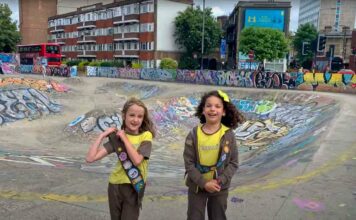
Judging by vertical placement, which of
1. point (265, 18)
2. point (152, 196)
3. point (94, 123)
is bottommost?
point (94, 123)

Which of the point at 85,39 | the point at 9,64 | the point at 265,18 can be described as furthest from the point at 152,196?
the point at 85,39

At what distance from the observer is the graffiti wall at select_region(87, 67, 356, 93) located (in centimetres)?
2598

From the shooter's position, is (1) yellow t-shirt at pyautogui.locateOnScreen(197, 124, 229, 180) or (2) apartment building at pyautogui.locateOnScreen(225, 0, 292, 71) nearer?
(1) yellow t-shirt at pyautogui.locateOnScreen(197, 124, 229, 180)

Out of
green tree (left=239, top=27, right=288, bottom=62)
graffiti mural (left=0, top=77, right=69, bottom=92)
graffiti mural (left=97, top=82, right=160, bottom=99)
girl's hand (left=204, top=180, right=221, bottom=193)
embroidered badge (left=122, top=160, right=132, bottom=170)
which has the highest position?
green tree (left=239, top=27, right=288, bottom=62)

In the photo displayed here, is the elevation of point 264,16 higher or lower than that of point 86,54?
higher

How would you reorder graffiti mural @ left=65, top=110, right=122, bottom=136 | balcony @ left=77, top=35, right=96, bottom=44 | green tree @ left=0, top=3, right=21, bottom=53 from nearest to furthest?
1. graffiti mural @ left=65, top=110, right=122, bottom=136
2. green tree @ left=0, top=3, right=21, bottom=53
3. balcony @ left=77, top=35, right=96, bottom=44

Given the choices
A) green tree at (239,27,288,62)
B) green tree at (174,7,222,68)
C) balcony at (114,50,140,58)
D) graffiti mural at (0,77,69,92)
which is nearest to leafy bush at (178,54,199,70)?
green tree at (174,7,222,68)

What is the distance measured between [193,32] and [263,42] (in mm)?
14445

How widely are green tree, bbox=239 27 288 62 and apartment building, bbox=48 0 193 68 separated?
52.3 feet

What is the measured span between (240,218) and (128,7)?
207 ft

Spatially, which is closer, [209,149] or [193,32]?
[209,149]

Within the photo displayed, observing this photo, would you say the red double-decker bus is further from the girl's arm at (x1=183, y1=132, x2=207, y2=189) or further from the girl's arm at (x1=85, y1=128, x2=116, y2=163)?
the girl's arm at (x1=183, y1=132, x2=207, y2=189)

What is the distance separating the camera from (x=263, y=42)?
46.6 metres

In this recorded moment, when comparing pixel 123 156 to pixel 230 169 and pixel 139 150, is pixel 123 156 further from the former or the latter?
pixel 230 169
